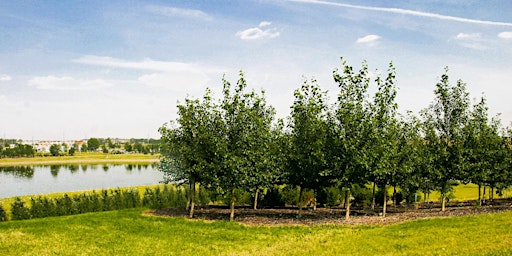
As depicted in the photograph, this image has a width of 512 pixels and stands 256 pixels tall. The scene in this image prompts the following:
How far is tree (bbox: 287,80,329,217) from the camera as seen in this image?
24250mm

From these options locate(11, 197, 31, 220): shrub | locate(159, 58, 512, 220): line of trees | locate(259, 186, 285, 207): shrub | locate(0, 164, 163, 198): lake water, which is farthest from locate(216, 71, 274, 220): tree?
locate(0, 164, 163, 198): lake water

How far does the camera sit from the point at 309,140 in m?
25.1

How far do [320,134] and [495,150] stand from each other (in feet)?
49.6

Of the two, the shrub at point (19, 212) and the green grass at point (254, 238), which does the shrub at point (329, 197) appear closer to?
the green grass at point (254, 238)

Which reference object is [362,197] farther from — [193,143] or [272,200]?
[193,143]

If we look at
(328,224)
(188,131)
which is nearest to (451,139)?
(328,224)

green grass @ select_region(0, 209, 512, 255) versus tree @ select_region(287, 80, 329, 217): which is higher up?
tree @ select_region(287, 80, 329, 217)

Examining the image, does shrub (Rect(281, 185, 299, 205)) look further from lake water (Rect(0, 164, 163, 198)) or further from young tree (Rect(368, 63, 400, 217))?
lake water (Rect(0, 164, 163, 198))

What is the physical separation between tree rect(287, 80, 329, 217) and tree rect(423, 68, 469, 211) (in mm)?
8277

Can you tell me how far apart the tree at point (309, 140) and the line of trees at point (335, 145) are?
7 cm

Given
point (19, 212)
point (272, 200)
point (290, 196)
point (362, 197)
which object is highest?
point (362, 197)

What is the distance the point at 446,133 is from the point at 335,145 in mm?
8842

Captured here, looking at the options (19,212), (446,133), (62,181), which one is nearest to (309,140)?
(446,133)

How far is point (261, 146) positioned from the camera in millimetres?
24688
